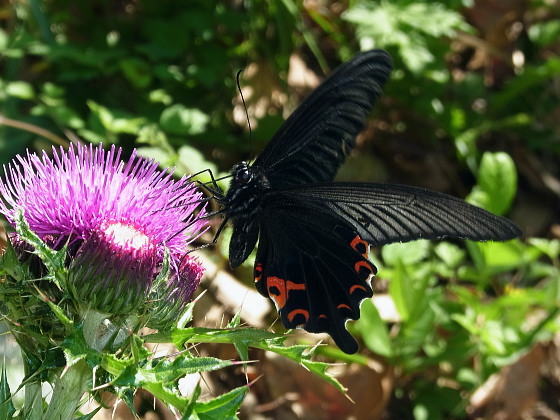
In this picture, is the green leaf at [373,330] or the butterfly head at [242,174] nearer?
the butterfly head at [242,174]

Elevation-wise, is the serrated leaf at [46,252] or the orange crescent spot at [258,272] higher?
the serrated leaf at [46,252]

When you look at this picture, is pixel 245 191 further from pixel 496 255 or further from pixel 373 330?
pixel 496 255

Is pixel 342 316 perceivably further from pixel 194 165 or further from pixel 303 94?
pixel 303 94

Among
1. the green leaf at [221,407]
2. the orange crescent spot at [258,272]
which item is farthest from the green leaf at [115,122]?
the green leaf at [221,407]

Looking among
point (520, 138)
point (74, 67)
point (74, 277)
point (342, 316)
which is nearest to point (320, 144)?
point (342, 316)

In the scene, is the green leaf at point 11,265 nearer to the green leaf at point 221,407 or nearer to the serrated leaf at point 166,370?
the serrated leaf at point 166,370

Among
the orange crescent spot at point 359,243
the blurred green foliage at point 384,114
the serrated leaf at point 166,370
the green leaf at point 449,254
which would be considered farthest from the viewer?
the green leaf at point 449,254

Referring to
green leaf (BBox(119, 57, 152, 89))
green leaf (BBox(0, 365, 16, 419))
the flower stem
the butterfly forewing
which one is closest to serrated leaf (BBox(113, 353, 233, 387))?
the flower stem
